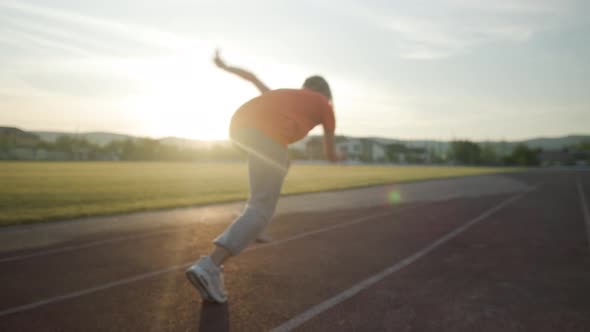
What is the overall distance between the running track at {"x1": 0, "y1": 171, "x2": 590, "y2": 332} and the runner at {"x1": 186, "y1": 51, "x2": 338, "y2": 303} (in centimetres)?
41

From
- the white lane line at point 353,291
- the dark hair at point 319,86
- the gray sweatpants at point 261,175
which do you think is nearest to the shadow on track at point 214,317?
the white lane line at point 353,291

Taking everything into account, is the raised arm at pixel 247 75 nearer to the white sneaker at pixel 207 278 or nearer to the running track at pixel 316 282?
the white sneaker at pixel 207 278

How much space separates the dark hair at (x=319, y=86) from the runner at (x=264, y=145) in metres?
0.08

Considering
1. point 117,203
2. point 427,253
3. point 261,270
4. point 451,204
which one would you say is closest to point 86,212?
point 117,203

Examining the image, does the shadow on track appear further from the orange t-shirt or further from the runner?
the orange t-shirt

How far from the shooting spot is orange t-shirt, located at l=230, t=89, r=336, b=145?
323 centimetres

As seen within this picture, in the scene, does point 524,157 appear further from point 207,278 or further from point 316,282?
point 207,278

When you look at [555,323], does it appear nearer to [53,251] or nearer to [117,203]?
[53,251]

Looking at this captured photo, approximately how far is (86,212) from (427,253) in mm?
7084

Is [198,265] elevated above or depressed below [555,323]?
above

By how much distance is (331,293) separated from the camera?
11.6 feet

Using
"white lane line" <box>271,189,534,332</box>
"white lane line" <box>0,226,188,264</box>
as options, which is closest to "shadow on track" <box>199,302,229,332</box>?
"white lane line" <box>271,189,534,332</box>

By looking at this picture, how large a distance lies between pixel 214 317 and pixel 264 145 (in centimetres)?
141

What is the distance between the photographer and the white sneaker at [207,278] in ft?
10.1
